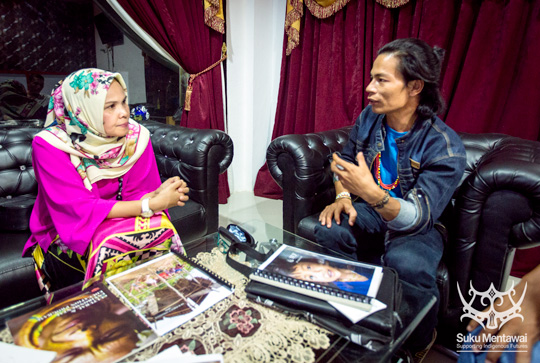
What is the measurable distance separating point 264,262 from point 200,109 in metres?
2.15

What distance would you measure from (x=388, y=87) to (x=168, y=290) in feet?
3.59

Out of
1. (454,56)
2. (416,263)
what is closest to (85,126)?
(416,263)

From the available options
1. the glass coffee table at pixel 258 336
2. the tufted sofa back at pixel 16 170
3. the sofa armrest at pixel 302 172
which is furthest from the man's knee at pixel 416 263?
the tufted sofa back at pixel 16 170

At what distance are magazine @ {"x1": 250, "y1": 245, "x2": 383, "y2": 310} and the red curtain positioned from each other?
5.13 ft

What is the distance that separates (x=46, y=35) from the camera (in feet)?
7.39

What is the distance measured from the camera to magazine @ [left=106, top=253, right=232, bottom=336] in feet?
2.68

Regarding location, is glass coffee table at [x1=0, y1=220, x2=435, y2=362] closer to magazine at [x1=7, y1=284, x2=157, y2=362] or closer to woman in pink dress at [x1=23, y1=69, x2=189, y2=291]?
magazine at [x1=7, y1=284, x2=157, y2=362]

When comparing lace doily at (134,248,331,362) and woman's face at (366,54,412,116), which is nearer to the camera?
lace doily at (134,248,331,362)

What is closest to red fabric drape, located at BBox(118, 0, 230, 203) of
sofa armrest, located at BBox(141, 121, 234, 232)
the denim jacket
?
sofa armrest, located at BBox(141, 121, 234, 232)

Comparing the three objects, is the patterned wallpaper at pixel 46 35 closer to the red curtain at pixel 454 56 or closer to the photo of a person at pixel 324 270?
the red curtain at pixel 454 56

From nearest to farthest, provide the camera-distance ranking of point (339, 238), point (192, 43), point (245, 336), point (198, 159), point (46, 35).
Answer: point (245, 336)
point (339, 238)
point (198, 159)
point (46, 35)
point (192, 43)

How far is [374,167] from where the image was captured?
1.44m

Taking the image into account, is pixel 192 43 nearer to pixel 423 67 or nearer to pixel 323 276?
pixel 423 67

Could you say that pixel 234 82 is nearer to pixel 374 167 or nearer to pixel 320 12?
pixel 320 12
